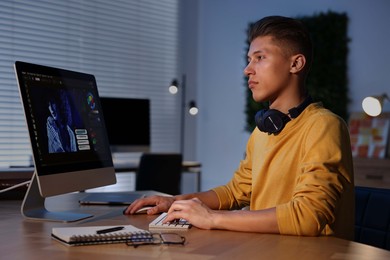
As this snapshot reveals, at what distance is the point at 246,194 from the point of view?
5.90 ft

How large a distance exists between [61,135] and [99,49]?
3935mm

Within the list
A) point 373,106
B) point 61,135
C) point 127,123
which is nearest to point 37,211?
point 61,135

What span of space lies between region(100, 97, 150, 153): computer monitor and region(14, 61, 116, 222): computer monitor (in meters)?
2.58

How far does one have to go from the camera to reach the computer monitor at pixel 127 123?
446 cm

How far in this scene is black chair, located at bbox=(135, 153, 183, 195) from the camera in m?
4.26

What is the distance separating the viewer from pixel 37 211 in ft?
5.45

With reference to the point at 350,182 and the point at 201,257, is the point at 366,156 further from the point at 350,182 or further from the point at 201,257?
the point at 201,257

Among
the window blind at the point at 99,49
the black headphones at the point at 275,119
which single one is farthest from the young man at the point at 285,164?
the window blind at the point at 99,49

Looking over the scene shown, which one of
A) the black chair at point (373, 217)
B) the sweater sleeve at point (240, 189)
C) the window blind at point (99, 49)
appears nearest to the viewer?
the black chair at point (373, 217)

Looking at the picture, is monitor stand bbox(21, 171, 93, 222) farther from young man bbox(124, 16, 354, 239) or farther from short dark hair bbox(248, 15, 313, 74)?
short dark hair bbox(248, 15, 313, 74)

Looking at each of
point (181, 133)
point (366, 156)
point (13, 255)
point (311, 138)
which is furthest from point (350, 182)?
point (181, 133)

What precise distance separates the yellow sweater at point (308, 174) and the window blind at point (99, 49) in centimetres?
309

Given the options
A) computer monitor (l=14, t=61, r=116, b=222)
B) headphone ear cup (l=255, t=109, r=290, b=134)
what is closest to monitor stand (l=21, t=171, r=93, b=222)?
computer monitor (l=14, t=61, r=116, b=222)

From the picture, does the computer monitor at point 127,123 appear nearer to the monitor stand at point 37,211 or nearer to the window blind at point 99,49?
the window blind at point 99,49
